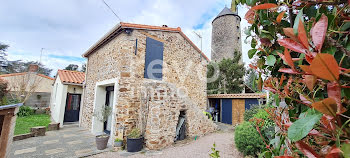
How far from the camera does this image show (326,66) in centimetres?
35

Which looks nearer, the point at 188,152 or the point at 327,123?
the point at 327,123

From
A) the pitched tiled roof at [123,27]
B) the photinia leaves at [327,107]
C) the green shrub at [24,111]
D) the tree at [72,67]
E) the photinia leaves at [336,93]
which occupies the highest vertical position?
the tree at [72,67]

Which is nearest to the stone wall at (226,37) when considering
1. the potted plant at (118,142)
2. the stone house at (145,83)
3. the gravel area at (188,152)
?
the stone house at (145,83)

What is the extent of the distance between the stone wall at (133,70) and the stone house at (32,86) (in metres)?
8.44

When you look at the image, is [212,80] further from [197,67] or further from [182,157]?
[182,157]

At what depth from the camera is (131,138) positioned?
504 centimetres

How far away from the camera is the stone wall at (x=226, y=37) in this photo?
19.3 meters

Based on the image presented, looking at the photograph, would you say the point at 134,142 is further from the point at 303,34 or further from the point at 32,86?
the point at 32,86

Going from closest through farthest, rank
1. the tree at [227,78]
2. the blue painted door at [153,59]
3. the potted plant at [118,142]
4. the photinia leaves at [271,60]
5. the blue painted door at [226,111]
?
1. the photinia leaves at [271,60]
2. the potted plant at [118,142]
3. the blue painted door at [153,59]
4. the blue painted door at [226,111]
5. the tree at [227,78]

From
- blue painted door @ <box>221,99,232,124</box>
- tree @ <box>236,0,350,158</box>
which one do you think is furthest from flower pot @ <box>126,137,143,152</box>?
blue painted door @ <box>221,99,232,124</box>

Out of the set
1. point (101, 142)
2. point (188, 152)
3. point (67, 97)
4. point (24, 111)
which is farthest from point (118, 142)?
point (24, 111)

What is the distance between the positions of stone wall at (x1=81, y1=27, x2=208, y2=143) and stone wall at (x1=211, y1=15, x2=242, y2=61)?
35.6ft

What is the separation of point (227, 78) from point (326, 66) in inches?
611

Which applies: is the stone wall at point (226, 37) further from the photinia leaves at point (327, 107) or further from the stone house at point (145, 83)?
the photinia leaves at point (327, 107)
